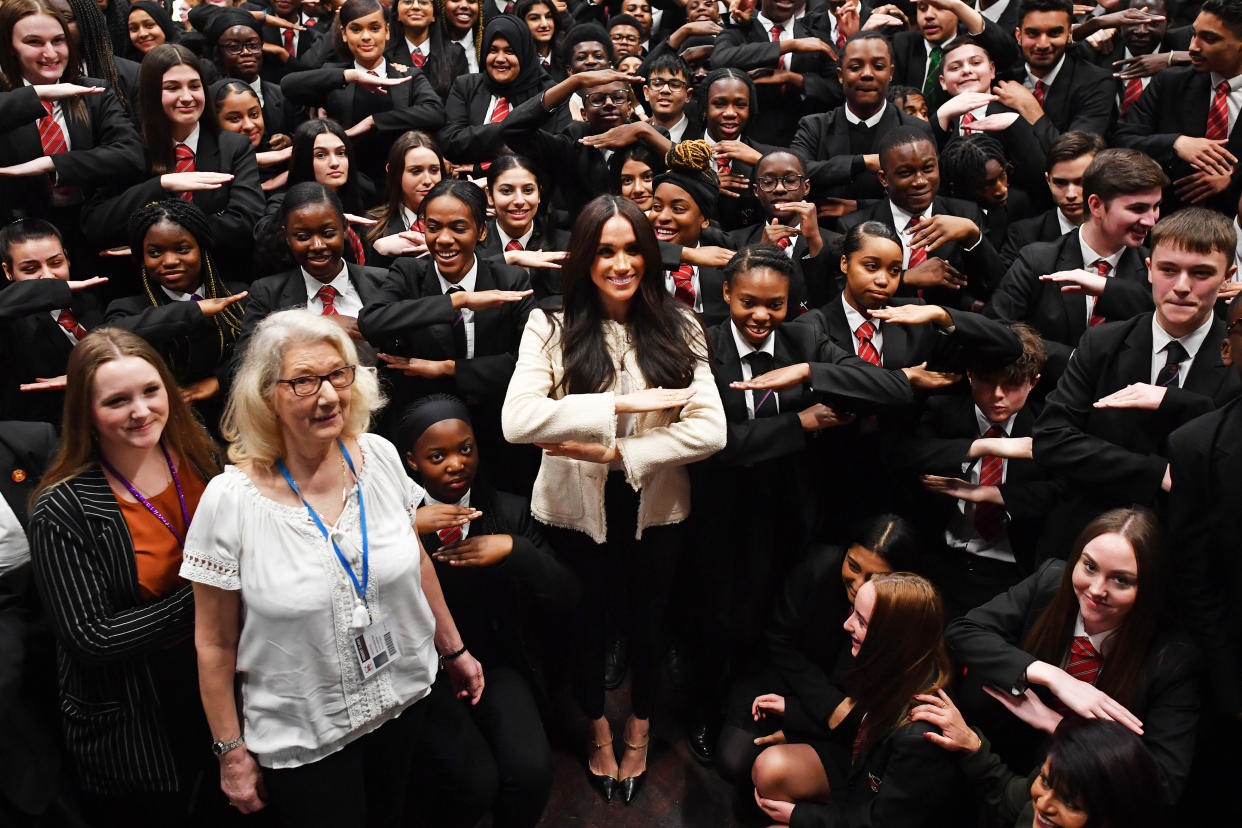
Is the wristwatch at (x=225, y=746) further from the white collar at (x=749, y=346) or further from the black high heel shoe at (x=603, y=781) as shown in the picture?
the white collar at (x=749, y=346)

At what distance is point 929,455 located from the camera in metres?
3.62

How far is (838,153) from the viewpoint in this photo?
5145 millimetres

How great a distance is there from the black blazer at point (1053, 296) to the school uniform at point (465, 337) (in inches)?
73.9

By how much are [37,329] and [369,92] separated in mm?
2407

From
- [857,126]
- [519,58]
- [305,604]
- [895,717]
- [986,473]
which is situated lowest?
[895,717]

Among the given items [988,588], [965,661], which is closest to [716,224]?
[988,588]

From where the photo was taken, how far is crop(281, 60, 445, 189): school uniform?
5293mm

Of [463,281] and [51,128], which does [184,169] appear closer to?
[51,128]

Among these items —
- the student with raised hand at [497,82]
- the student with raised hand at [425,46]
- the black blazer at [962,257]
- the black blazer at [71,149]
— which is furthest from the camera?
the student with raised hand at [425,46]

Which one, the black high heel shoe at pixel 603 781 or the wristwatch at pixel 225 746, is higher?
the wristwatch at pixel 225 746

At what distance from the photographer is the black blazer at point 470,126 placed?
502 centimetres

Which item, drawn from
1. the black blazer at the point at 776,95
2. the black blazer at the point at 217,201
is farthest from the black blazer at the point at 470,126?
the black blazer at the point at 776,95

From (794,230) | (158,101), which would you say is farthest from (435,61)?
(794,230)

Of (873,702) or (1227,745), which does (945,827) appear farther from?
(1227,745)
